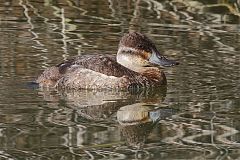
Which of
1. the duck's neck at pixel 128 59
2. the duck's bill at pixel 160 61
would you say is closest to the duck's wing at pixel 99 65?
the duck's neck at pixel 128 59

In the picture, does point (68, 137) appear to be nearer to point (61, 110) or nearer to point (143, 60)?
point (61, 110)

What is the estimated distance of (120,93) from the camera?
10.6m

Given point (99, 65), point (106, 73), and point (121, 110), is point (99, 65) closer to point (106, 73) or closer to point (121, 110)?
point (106, 73)

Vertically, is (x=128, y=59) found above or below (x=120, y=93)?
above

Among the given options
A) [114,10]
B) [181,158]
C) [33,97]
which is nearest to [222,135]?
[181,158]

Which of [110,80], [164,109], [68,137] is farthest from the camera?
[110,80]

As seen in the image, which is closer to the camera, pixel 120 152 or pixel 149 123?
pixel 120 152

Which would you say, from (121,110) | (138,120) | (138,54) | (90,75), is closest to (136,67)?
(138,54)

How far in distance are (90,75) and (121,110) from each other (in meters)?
1.17

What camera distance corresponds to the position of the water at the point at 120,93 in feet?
26.9

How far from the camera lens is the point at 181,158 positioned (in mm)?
7785

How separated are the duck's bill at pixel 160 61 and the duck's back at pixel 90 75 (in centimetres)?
49

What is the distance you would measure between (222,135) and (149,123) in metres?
0.80

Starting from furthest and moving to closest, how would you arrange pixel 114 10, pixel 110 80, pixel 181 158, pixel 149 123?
pixel 114 10
pixel 110 80
pixel 149 123
pixel 181 158
